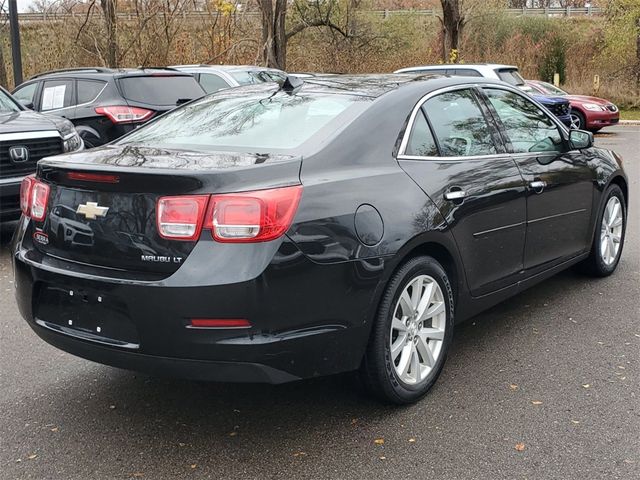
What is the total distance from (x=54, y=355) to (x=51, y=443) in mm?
1162

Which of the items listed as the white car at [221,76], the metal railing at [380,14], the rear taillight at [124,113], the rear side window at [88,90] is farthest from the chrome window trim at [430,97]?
the metal railing at [380,14]

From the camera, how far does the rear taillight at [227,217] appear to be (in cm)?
292

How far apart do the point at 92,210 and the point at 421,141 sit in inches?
68.5

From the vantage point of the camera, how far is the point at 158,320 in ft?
9.66

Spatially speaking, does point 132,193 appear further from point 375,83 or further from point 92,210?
point 375,83

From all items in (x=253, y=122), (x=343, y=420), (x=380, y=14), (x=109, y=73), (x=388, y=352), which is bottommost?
(x=343, y=420)

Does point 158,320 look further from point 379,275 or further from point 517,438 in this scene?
point 517,438

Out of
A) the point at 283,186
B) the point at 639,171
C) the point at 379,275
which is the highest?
the point at 283,186

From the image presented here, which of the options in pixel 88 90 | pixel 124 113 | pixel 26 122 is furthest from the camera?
pixel 88 90

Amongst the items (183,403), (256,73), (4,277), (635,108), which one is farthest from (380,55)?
(183,403)

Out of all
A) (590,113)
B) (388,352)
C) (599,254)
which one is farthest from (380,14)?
(388,352)

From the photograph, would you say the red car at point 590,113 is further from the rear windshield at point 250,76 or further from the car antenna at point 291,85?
the car antenna at point 291,85

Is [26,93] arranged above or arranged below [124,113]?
above

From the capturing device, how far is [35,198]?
3520mm
